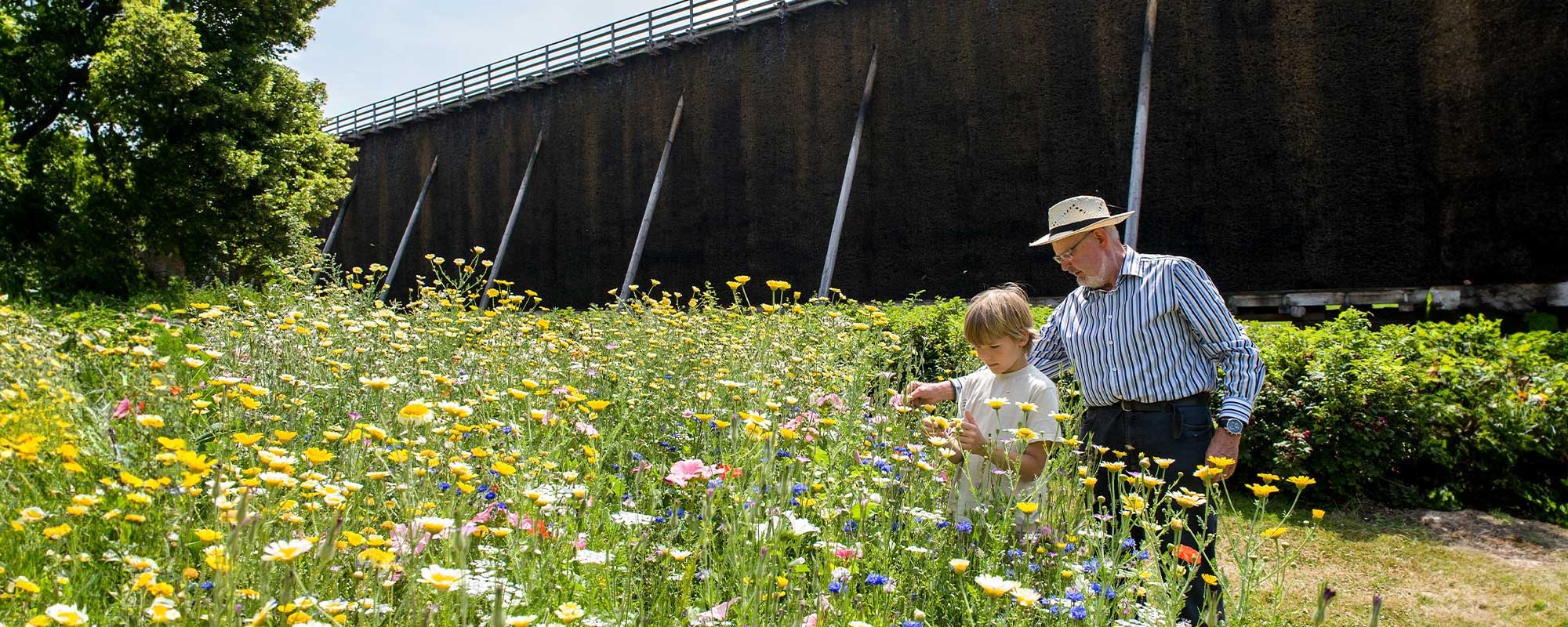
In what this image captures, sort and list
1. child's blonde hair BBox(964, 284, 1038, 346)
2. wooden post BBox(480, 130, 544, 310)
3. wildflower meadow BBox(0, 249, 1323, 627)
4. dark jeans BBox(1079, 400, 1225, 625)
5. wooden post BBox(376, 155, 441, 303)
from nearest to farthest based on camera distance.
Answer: wildflower meadow BBox(0, 249, 1323, 627)
child's blonde hair BBox(964, 284, 1038, 346)
dark jeans BBox(1079, 400, 1225, 625)
wooden post BBox(480, 130, 544, 310)
wooden post BBox(376, 155, 441, 303)

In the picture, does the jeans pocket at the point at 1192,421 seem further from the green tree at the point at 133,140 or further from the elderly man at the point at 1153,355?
the green tree at the point at 133,140

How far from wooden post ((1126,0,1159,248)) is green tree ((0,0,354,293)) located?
410 inches

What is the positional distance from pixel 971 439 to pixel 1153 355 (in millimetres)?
725

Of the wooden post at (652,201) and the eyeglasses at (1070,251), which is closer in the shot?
the eyeglasses at (1070,251)

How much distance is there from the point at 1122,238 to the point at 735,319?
21.8 ft

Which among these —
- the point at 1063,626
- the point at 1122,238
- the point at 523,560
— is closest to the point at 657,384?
the point at 523,560

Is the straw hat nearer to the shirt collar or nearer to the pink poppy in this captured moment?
the shirt collar

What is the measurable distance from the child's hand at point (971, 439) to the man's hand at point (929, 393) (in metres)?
0.28

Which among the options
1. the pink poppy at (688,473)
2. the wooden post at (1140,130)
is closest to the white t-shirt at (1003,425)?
the pink poppy at (688,473)

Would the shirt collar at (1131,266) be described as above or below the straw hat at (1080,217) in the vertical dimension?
below

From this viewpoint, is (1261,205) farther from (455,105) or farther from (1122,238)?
(455,105)

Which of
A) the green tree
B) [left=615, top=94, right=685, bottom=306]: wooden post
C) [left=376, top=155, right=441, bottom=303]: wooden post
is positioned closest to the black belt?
the green tree

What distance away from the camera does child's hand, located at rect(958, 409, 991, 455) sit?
90.5 inches

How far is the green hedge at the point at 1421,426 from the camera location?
15.5 feet
